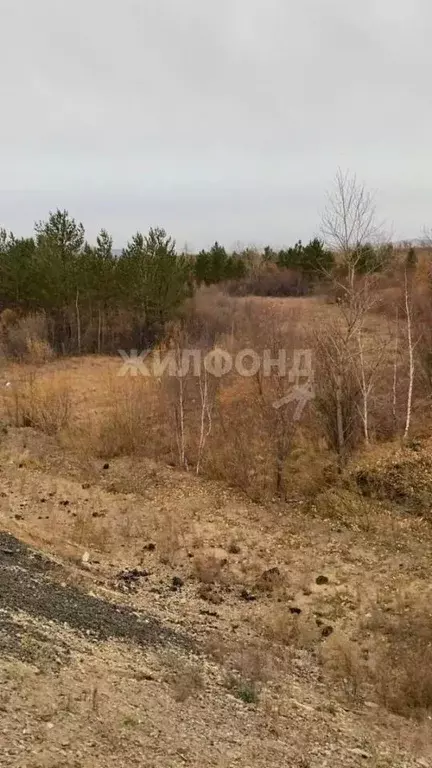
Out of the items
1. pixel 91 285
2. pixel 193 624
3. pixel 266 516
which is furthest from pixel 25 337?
pixel 193 624

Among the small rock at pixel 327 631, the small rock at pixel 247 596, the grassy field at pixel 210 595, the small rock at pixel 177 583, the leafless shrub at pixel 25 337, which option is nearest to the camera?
the grassy field at pixel 210 595

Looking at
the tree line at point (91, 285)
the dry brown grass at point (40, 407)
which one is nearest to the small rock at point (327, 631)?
the dry brown grass at point (40, 407)

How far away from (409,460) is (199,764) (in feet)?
24.4

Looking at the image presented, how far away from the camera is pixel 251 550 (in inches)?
330

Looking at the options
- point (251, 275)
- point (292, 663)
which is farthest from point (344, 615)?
point (251, 275)

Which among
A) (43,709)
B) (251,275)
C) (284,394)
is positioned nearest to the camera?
(43,709)

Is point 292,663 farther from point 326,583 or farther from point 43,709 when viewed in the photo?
point 43,709

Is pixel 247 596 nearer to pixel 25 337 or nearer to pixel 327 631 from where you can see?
pixel 327 631

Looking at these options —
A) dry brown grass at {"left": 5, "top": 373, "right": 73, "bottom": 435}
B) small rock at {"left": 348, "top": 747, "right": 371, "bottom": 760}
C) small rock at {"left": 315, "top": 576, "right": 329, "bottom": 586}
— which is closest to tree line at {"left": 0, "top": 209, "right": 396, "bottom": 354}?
dry brown grass at {"left": 5, "top": 373, "right": 73, "bottom": 435}

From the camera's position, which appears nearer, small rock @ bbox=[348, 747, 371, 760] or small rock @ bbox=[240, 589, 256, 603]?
small rock @ bbox=[348, 747, 371, 760]

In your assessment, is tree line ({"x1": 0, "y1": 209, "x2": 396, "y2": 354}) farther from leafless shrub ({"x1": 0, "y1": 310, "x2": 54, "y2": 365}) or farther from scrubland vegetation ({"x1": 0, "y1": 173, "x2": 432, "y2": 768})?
scrubland vegetation ({"x1": 0, "y1": 173, "x2": 432, "y2": 768})

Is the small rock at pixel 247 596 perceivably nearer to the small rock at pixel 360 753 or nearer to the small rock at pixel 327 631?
the small rock at pixel 327 631

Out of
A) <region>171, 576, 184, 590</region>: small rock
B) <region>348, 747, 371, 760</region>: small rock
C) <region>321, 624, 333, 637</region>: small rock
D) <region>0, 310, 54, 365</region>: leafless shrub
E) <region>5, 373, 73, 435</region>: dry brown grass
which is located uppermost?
<region>0, 310, 54, 365</region>: leafless shrub

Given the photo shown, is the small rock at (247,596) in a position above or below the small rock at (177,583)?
below
